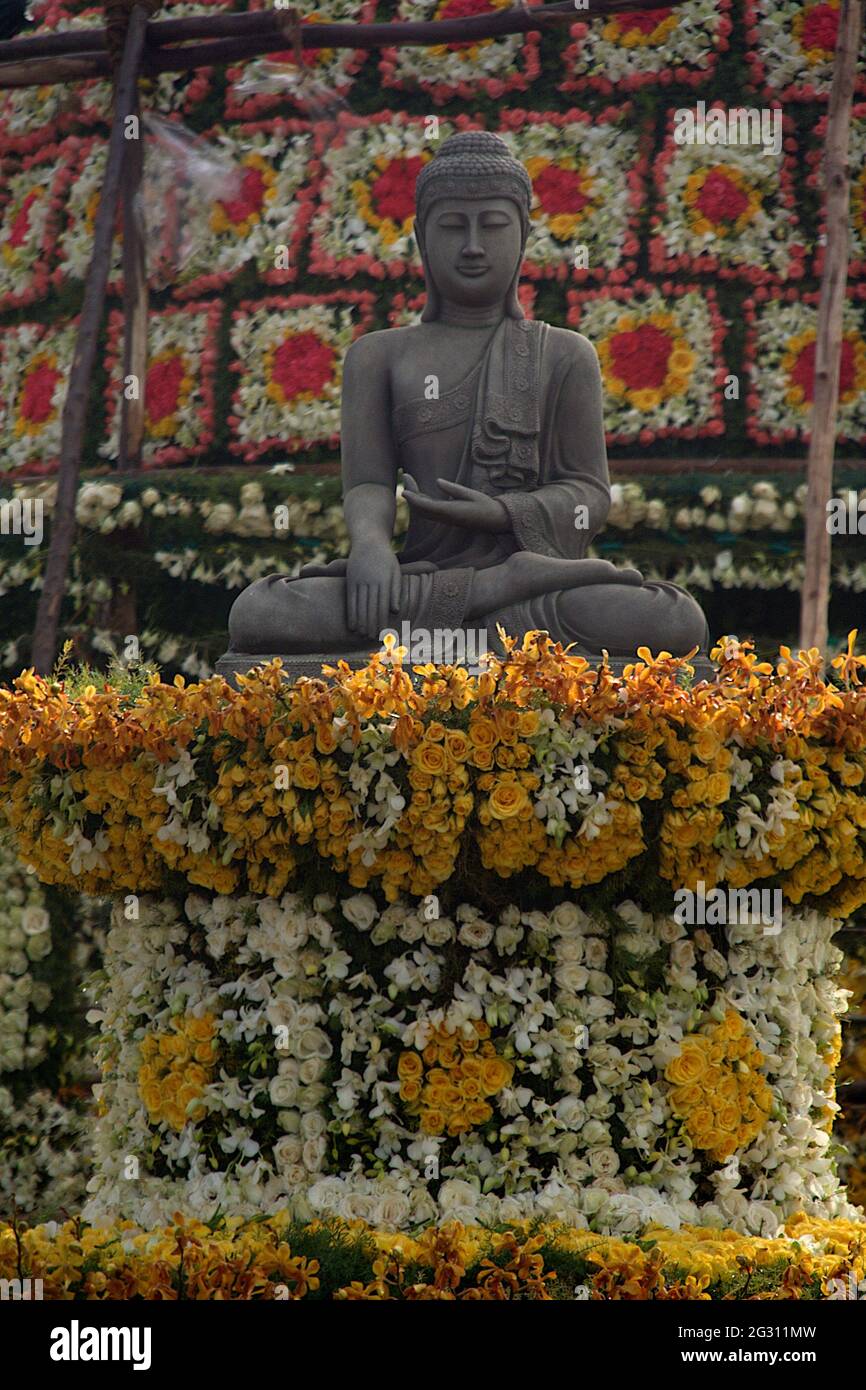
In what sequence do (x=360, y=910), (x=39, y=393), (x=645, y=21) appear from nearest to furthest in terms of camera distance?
(x=360, y=910) → (x=645, y=21) → (x=39, y=393)

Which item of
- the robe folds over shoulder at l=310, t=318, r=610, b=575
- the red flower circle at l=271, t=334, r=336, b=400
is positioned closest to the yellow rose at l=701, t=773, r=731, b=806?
the robe folds over shoulder at l=310, t=318, r=610, b=575

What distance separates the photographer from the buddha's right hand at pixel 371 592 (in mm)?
5090

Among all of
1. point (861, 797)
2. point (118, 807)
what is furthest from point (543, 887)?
point (118, 807)

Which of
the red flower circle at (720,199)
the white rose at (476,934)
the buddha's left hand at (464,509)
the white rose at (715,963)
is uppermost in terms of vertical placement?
the red flower circle at (720,199)

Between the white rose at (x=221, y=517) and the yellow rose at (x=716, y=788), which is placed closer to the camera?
the yellow rose at (x=716, y=788)

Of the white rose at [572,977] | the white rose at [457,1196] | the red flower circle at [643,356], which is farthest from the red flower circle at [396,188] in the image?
the white rose at [457,1196]

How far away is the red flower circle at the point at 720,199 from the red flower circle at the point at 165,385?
2990 millimetres

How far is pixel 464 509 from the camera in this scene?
17.1 feet

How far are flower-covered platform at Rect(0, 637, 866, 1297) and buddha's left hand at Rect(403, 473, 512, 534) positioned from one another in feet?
4.25

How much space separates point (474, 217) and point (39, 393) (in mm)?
4769

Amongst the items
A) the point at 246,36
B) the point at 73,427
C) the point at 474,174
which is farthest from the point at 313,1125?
the point at 246,36

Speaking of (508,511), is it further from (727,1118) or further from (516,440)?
(727,1118)

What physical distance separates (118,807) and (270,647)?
1236 mm

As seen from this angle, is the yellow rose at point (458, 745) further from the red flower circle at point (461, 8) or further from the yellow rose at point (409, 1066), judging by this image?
the red flower circle at point (461, 8)
